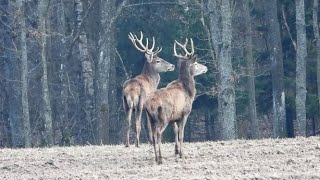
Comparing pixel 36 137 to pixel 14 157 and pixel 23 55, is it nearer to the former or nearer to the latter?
pixel 23 55

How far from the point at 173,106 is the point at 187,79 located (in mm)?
1672

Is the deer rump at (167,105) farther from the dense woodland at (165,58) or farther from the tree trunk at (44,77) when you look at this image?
the tree trunk at (44,77)

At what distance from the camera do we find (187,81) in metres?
22.0

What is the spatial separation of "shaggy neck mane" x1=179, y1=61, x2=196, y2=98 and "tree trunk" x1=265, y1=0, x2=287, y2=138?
17.3 metres

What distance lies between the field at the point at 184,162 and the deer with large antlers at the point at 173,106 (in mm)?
498

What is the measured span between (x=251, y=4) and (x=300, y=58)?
8.07m

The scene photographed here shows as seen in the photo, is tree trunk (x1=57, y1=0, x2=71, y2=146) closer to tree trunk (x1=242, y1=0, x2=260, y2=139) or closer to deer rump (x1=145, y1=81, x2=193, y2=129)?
tree trunk (x1=242, y1=0, x2=260, y2=139)

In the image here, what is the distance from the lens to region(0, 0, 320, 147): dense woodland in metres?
36.2

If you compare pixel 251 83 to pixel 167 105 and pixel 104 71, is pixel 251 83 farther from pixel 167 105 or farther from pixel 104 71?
pixel 167 105

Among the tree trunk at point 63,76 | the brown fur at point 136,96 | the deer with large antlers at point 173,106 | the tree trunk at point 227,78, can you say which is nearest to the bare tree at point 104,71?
the tree trunk at point 63,76

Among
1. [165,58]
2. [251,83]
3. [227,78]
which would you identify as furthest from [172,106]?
[165,58]

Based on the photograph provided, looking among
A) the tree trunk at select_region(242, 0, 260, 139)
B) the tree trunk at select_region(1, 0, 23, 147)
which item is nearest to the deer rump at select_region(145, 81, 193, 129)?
the tree trunk at select_region(242, 0, 260, 139)

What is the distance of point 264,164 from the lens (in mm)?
19500

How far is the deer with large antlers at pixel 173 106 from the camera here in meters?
20.0
